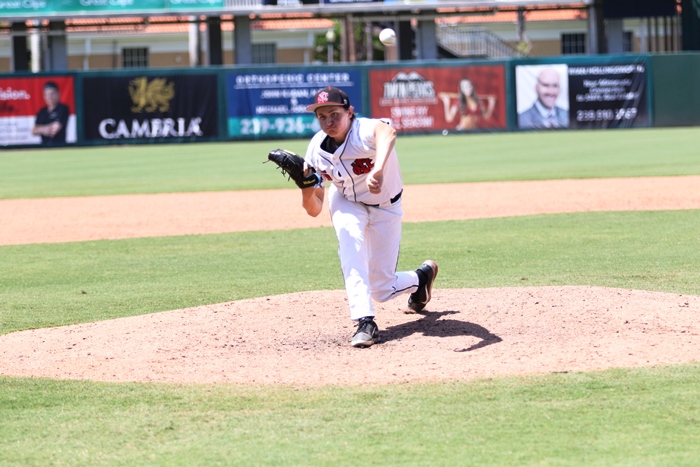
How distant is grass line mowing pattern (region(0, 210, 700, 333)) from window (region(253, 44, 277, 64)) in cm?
4170

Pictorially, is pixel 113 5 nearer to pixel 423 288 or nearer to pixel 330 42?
pixel 330 42

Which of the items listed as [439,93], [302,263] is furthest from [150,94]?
[302,263]

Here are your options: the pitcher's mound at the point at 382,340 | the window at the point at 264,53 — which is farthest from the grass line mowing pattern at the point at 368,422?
the window at the point at 264,53

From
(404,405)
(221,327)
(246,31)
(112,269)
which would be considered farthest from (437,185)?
(246,31)

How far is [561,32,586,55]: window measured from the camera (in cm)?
5241

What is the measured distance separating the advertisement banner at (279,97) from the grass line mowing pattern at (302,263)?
1942cm

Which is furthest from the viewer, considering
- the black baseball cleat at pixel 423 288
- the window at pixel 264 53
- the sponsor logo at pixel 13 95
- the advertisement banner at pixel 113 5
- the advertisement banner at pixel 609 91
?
the window at pixel 264 53

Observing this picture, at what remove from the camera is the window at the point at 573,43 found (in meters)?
52.4

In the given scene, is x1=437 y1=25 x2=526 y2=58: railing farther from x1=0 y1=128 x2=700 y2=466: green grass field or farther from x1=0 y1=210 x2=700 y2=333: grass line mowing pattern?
x1=0 y1=210 x2=700 y2=333: grass line mowing pattern

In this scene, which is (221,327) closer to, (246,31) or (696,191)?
(696,191)

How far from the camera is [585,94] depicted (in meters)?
31.2

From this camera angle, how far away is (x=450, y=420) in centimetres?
425

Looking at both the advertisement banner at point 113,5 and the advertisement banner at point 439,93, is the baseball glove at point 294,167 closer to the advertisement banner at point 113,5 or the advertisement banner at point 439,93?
the advertisement banner at point 439,93

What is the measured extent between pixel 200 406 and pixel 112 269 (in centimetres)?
530
